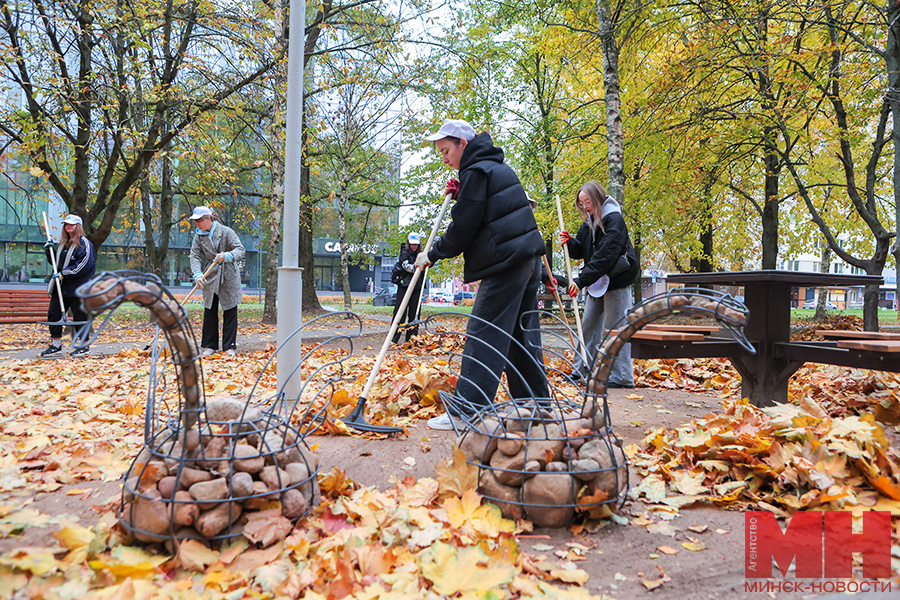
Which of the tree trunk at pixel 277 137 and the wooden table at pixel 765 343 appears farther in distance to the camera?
the tree trunk at pixel 277 137

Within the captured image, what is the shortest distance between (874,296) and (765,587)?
10160mm

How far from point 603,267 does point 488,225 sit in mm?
1874

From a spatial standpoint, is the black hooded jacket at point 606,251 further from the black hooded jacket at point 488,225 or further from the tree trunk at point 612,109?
the tree trunk at point 612,109

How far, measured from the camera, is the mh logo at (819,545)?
5.76 feet

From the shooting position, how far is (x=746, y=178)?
1383 centimetres

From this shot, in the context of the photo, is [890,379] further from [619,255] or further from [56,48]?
[56,48]

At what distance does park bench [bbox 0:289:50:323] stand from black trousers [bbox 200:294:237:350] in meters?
4.40

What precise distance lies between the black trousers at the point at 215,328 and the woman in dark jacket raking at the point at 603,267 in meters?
4.16

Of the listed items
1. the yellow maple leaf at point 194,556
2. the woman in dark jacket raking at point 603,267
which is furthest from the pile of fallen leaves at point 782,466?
the woman in dark jacket raking at point 603,267

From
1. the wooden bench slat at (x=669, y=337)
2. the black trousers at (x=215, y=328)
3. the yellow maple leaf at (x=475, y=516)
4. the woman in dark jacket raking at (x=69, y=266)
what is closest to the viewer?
the yellow maple leaf at (x=475, y=516)

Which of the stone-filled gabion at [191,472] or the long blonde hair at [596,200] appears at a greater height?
the long blonde hair at [596,200]

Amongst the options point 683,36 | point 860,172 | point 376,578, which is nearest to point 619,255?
point 376,578

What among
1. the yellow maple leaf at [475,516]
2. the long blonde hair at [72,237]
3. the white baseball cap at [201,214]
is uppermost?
the white baseball cap at [201,214]

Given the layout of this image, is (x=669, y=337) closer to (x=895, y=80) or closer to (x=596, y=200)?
(x=596, y=200)
